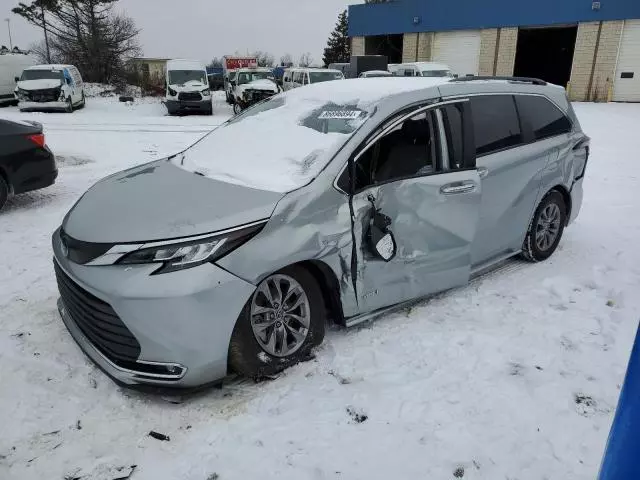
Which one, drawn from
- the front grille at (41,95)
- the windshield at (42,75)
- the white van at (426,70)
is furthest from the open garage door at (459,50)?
the front grille at (41,95)

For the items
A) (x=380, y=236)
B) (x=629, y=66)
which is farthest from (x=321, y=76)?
(x=380, y=236)

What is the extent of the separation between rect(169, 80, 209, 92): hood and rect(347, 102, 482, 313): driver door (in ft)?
60.5

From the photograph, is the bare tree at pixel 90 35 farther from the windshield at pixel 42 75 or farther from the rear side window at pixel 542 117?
the rear side window at pixel 542 117

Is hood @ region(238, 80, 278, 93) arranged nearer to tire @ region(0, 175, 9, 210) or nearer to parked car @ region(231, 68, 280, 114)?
parked car @ region(231, 68, 280, 114)

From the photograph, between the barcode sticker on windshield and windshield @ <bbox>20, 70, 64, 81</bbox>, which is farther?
windshield @ <bbox>20, 70, 64, 81</bbox>

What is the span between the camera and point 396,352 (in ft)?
11.0

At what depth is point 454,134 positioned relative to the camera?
12.4 ft

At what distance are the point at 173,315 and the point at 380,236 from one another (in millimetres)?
1377

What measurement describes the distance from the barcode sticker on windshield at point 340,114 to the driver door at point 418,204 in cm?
25

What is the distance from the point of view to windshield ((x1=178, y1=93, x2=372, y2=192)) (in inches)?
127

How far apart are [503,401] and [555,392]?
35cm

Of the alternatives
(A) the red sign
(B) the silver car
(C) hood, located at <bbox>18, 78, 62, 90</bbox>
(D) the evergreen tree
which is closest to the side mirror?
(B) the silver car

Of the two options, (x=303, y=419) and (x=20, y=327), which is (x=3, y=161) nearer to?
(x=20, y=327)

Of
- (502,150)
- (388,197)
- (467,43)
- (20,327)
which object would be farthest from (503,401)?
(467,43)
